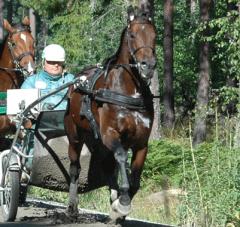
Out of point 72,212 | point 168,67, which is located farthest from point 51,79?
point 168,67

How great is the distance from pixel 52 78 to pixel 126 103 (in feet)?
7.13

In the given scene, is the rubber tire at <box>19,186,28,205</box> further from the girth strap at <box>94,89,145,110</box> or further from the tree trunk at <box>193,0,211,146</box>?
the tree trunk at <box>193,0,211,146</box>

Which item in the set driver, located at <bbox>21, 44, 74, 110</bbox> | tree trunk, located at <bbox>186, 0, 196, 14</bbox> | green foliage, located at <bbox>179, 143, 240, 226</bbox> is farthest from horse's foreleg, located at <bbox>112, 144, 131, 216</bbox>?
tree trunk, located at <bbox>186, 0, 196, 14</bbox>

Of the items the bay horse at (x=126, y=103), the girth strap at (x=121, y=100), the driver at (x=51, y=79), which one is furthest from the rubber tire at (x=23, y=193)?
the girth strap at (x=121, y=100)

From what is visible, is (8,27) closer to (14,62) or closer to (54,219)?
(14,62)

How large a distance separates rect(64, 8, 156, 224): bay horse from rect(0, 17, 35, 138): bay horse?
2639 millimetres

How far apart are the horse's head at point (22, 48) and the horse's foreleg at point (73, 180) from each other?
6.13 ft

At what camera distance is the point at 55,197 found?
17.1m

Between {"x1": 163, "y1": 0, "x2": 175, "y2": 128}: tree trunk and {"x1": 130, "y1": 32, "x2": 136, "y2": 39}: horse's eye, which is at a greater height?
{"x1": 163, "y1": 0, "x2": 175, "y2": 128}: tree trunk

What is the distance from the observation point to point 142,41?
35.0 feet

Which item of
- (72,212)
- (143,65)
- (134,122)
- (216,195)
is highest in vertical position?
(143,65)

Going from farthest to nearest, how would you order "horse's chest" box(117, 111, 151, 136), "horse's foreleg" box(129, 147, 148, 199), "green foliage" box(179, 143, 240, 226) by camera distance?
"green foliage" box(179, 143, 240, 226) < "horse's foreleg" box(129, 147, 148, 199) < "horse's chest" box(117, 111, 151, 136)

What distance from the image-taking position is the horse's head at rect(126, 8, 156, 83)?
10367mm

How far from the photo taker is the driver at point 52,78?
12633mm
